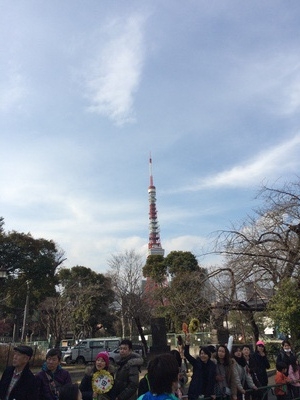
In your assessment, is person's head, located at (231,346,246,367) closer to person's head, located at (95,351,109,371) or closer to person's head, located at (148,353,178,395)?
person's head, located at (95,351,109,371)

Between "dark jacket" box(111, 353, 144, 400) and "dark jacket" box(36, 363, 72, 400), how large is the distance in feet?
1.86

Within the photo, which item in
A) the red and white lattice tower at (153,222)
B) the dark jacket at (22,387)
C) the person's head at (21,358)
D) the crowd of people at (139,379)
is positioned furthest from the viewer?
the red and white lattice tower at (153,222)

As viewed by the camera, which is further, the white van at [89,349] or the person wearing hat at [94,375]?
the white van at [89,349]

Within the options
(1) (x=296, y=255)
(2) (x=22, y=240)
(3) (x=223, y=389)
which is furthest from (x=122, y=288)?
(3) (x=223, y=389)

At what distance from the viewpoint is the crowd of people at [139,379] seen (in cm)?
242

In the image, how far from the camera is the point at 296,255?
41.8ft

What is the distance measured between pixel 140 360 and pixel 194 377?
1278 mm

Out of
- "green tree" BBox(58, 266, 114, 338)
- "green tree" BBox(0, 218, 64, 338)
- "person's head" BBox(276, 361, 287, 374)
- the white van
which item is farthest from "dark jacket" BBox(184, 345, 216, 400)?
"green tree" BBox(58, 266, 114, 338)

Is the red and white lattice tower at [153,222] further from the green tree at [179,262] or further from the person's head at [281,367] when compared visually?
the person's head at [281,367]

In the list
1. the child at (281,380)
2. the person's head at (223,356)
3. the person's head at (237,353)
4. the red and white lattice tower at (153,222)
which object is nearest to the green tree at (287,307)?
the child at (281,380)

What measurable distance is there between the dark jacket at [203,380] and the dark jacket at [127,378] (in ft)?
3.85

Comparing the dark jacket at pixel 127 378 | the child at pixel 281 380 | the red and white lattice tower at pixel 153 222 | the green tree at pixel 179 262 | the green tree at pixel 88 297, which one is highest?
the red and white lattice tower at pixel 153 222

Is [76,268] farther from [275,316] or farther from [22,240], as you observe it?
[275,316]

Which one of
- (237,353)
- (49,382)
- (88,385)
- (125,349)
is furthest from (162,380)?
(237,353)
